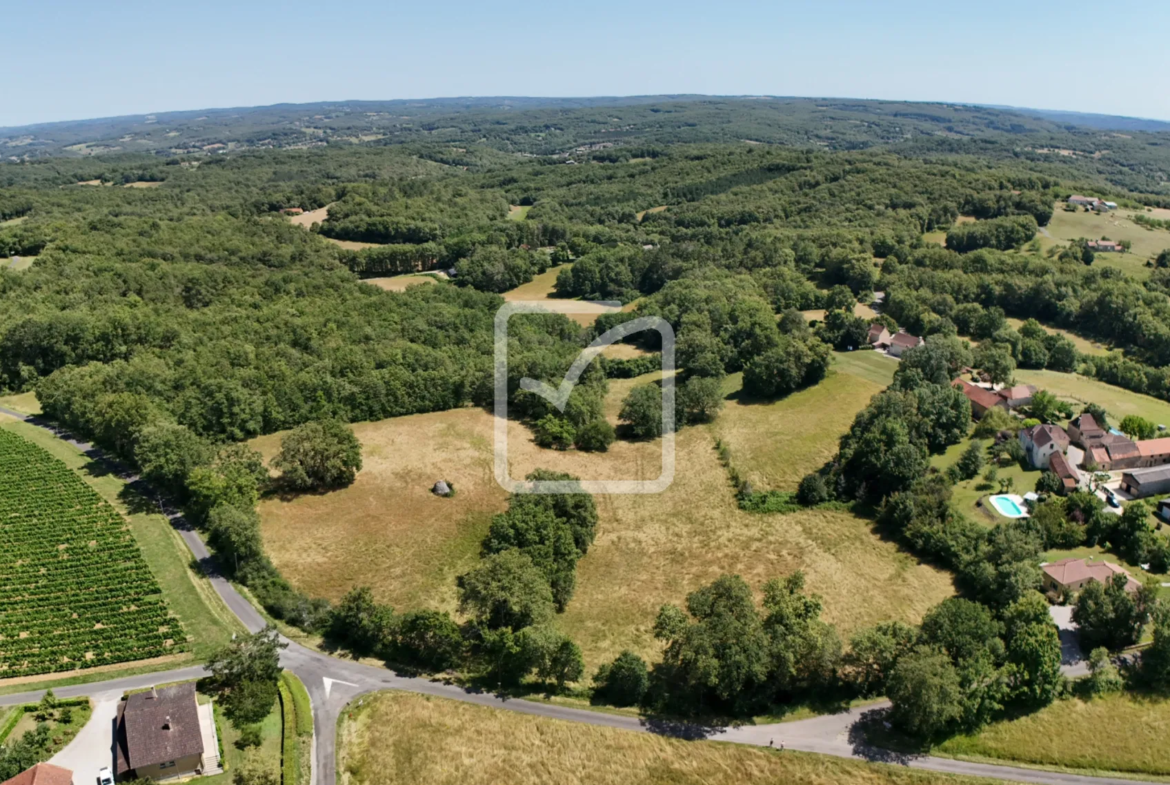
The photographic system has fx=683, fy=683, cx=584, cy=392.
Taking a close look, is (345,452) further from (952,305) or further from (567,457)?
(952,305)

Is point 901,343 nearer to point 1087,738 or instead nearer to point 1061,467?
point 1061,467

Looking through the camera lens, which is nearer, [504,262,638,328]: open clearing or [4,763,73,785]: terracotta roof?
[4,763,73,785]: terracotta roof

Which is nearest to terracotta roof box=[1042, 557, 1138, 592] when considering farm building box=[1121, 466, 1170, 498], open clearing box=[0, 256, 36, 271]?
farm building box=[1121, 466, 1170, 498]

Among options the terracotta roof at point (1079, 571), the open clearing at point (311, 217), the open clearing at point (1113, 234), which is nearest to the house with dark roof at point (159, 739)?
the terracotta roof at point (1079, 571)

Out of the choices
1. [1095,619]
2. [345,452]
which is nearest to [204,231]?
[345,452]

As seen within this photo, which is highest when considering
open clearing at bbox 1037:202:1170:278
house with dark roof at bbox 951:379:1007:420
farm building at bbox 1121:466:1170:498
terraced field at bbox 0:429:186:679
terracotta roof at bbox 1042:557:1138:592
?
open clearing at bbox 1037:202:1170:278

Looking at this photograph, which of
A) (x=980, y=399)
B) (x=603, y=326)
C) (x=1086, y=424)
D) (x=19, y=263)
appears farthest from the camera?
(x=19, y=263)

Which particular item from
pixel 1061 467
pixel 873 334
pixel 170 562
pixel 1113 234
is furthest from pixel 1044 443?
pixel 1113 234

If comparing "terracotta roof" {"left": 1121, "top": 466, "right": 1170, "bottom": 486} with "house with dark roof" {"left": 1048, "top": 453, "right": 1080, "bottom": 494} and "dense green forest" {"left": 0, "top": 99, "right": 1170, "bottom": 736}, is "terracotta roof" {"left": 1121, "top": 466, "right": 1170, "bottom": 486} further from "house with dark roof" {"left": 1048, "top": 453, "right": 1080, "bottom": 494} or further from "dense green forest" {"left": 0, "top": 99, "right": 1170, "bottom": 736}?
"dense green forest" {"left": 0, "top": 99, "right": 1170, "bottom": 736}
